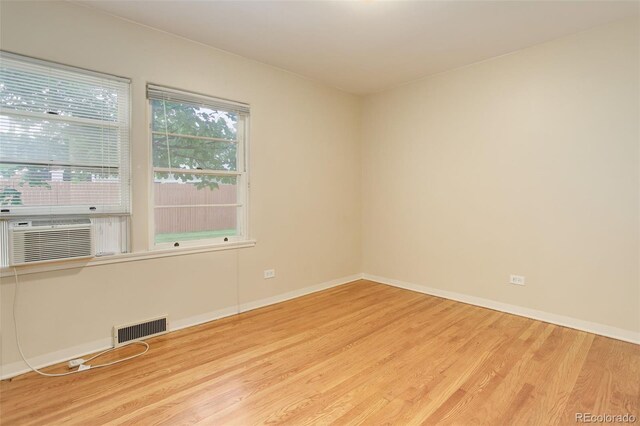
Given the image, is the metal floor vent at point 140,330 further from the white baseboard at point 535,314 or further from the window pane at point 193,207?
the white baseboard at point 535,314

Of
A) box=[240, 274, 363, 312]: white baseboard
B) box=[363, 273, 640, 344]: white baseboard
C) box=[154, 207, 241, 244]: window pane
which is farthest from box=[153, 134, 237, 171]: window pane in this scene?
box=[363, 273, 640, 344]: white baseboard

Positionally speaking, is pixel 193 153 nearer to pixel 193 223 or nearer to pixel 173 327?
pixel 193 223

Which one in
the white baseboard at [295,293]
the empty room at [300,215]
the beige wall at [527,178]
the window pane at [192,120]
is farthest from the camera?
the white baseboard at [295,293]

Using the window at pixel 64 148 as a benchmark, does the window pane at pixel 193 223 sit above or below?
below

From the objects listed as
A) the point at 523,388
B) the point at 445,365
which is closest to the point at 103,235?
the point at 445,365

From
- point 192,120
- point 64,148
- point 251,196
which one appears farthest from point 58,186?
point 251,196

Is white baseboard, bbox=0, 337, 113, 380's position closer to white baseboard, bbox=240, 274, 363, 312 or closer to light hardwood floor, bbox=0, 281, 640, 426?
light hardwood floor, bbox=0, 281, 640, 426

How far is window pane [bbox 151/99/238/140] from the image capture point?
3.15 m

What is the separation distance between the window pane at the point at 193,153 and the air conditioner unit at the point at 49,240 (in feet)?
2.88

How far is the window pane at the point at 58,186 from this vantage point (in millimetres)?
2424

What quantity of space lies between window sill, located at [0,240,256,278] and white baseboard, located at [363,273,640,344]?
93.3 inches

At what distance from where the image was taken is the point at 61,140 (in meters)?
2.61

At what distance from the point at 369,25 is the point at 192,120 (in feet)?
6.38

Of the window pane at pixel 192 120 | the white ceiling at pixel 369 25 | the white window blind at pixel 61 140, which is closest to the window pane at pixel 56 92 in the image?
the white window blind at pixel 61 140
